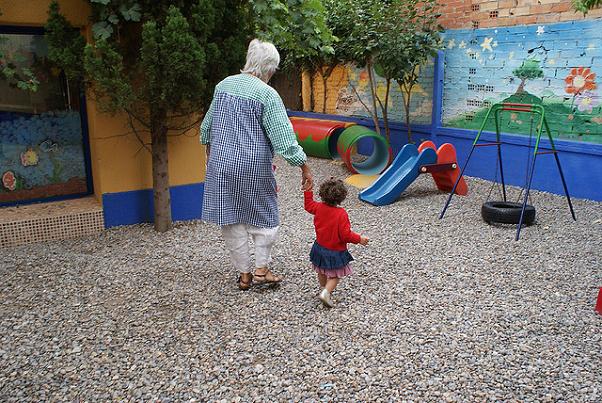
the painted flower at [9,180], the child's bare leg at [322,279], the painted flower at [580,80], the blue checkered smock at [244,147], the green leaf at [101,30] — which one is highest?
the green leaf at [101,30]

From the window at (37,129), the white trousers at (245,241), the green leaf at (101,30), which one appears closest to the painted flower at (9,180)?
the window at (37,129)

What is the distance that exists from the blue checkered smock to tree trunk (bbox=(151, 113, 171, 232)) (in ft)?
5.08

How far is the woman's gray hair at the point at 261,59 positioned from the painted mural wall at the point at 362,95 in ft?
18.4

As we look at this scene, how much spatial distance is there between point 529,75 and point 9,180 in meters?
6.12

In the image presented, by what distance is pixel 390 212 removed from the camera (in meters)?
6.05

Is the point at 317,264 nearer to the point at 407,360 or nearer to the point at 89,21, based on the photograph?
the point at 407,360

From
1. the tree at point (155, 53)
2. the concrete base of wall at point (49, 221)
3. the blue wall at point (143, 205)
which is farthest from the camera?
the blue wall at point (143, 205)

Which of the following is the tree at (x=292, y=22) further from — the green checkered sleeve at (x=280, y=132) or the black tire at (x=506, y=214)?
the black tire at (x=506, y=214)

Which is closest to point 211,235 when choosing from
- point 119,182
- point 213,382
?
point 119,182

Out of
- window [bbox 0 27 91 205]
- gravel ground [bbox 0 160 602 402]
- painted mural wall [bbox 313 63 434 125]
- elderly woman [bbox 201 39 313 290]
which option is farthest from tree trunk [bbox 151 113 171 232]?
painted mural wall [bbox 313 63 434 125]

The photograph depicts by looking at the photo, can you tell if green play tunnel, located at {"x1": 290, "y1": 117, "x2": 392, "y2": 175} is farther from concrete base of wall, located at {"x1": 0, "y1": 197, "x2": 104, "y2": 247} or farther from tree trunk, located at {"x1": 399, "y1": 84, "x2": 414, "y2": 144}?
concrete base of wall, located at {"x1": 0, "y1": 197, "x2": 104, "y2": 247}

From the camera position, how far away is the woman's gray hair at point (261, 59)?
11.1 feet

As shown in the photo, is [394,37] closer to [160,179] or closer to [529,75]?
[529,75]

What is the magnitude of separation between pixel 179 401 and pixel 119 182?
3.08 metres
